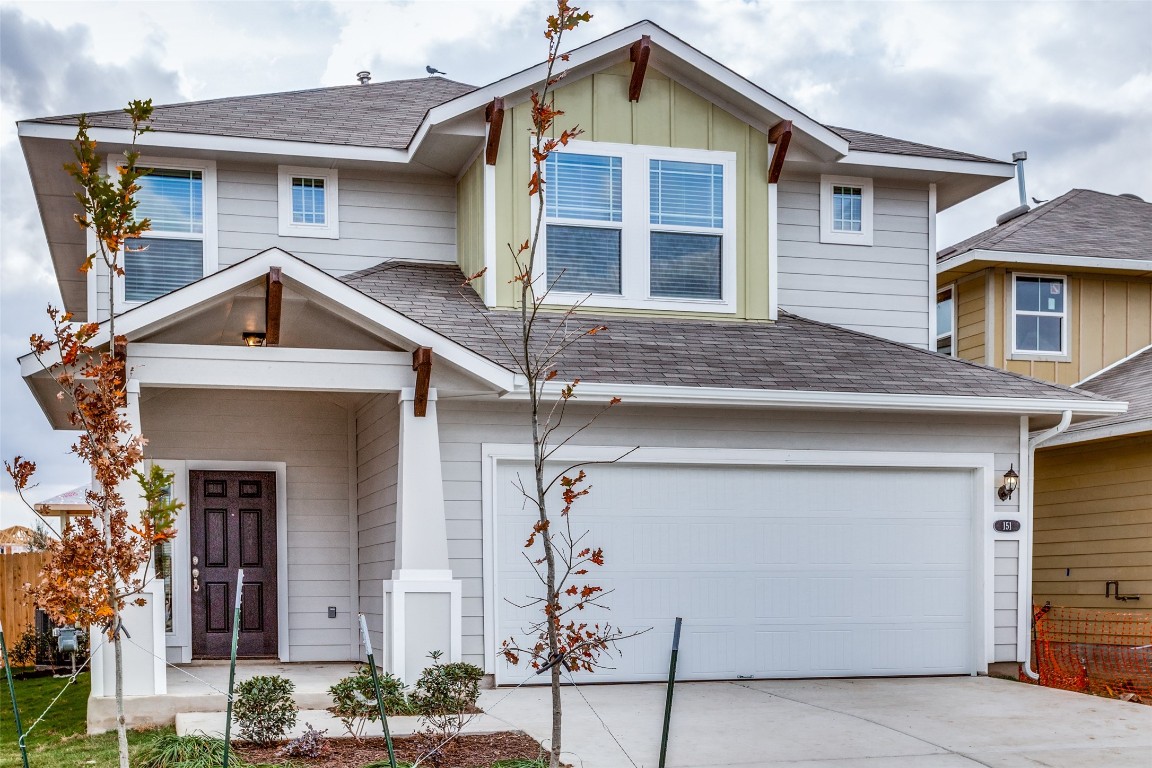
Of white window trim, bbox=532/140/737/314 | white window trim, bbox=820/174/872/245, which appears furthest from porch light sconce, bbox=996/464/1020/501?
white window trim, bbox=532/140/737/314

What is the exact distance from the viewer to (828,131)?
38.9 ft

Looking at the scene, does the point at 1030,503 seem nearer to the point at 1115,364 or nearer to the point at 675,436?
the point at 675,436

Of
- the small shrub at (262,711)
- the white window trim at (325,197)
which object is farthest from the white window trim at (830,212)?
the small shrub at (262,711)

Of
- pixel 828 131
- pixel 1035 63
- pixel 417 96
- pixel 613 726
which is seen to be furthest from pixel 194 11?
pixel 1035 63

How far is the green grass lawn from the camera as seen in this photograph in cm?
755

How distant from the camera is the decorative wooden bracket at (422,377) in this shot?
928 centimetres

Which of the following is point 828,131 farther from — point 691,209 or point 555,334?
point 555,334

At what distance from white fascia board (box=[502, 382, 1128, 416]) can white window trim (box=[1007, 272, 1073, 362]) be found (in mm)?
3398

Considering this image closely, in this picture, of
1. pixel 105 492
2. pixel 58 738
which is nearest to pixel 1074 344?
pixel 58 738

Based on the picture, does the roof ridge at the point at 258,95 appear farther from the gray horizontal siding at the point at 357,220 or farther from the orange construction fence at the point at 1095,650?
the orange construction fence at the point at 1095,650

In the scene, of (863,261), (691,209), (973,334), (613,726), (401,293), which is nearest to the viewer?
(613,726)

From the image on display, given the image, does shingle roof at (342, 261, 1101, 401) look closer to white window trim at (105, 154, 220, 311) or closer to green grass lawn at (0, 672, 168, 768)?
white window trim at (105, 154, 220, 311)

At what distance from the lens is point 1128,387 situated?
13594 mm

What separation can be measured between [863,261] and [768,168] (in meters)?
1.66
